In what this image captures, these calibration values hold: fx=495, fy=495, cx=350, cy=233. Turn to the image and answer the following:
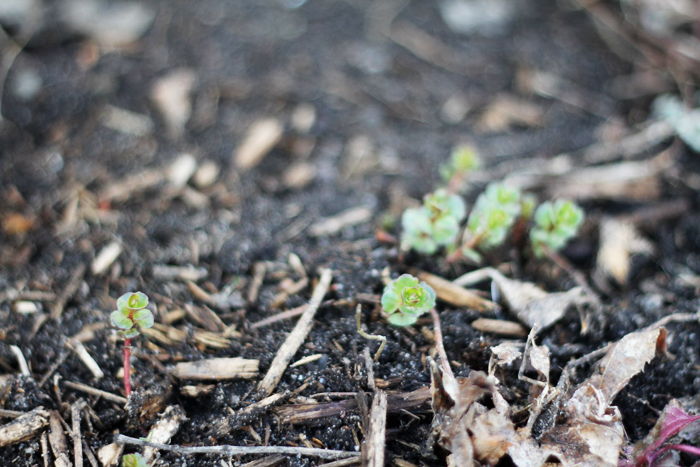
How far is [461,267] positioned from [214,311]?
3.24 feet

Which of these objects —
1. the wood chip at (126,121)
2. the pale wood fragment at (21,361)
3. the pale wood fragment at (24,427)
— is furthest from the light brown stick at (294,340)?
the wood chip at (126,121)

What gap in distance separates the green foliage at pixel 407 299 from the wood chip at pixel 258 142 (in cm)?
126

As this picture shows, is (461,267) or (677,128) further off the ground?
(677,128)

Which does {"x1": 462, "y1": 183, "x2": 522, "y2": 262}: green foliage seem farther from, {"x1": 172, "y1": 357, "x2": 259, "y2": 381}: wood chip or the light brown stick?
{"x1": 172, "y1": 357, "x2": 259, "y2": 381}: wood chip

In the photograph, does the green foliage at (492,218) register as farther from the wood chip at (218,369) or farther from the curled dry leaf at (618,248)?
the wood chip at (218,369)

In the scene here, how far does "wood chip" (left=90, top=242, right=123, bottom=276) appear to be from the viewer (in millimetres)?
2049

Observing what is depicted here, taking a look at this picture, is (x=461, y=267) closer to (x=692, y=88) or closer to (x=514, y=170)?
(x=514, y=170)

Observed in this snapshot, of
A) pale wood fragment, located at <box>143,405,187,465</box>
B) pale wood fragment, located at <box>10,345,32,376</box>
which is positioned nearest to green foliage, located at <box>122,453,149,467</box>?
pale wood fragment, located at <box>143,405,187,465</box>

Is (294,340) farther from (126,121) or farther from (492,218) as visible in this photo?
(126,121)

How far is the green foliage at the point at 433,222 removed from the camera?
5.97 feet

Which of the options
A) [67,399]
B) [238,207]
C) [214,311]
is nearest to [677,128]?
[238,207]

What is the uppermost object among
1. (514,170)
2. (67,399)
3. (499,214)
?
(499,214)

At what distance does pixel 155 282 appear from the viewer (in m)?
1.99

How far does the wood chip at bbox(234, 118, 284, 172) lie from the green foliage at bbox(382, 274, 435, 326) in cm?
126
